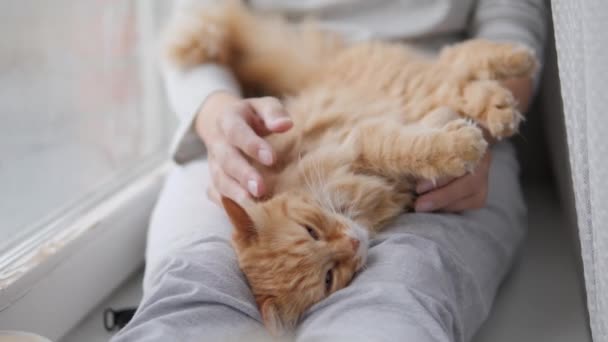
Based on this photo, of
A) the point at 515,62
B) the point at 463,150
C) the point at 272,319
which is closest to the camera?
the point at 272,319

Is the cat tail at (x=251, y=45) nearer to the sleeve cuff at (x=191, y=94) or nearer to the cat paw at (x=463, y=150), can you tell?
the sleeve cuff at (x=191, y=94)

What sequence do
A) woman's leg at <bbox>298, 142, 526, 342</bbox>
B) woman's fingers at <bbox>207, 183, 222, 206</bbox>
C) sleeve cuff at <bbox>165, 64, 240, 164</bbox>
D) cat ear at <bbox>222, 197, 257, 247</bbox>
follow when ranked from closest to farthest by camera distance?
1. woman's leg at <bbox>298, 142, 526, 342</bbox>
2. cat ear at <bbox>222, 197, 257, 247</bbox>
3. woman's fingers at <bbox>207, 183, 222, 206</bbox>
4. sleeve cuff at <bbox>165, 64, 240, 164</bbox>

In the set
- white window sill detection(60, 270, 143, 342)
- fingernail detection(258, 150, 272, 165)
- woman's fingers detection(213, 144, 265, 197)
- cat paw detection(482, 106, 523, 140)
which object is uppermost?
fingernail detection(258, 150, 272, 165)

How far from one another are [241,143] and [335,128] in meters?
0.26

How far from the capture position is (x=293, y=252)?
104 cm

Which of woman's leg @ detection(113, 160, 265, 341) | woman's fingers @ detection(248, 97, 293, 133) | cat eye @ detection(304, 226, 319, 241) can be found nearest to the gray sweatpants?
woman's leg @ detection(113, 160, 265, 341)

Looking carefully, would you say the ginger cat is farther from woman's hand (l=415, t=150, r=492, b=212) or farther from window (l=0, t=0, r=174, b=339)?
window (l=0, t=0, r=174, b=339)

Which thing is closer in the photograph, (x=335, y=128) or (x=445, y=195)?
(x=445, y=195)

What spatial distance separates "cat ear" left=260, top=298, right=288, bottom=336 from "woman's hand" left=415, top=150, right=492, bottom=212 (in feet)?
1.20

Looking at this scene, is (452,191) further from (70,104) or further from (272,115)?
(70,104)

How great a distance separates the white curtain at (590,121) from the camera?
0.71 m

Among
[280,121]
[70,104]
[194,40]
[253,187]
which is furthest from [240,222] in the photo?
[70,104]

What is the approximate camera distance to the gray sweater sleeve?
4.90ft

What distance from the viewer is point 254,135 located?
1113mm
